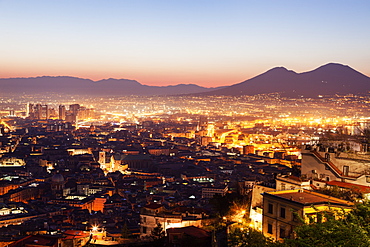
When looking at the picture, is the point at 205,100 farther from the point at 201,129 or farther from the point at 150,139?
the point at 150,139

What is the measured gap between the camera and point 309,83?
291ft

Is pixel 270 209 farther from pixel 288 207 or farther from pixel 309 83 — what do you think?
pixel 309 83

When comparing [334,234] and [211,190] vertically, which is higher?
[334,234]

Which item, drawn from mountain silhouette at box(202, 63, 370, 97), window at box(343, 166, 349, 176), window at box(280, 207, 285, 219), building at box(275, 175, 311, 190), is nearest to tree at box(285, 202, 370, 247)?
window at box(280, 207, 285, 219)

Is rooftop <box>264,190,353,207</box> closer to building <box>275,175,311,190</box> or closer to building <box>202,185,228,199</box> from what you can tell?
building <box>275,175,311,190</box>

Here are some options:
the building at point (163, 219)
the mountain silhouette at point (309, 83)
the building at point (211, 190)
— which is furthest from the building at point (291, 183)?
the mountain silhouette at point (309, 83)

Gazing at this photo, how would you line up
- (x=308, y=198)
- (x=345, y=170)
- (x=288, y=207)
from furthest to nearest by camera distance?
(x=345, y=170) → (x=308, y=198) → (x=288, y=207)

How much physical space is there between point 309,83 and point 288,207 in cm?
8248

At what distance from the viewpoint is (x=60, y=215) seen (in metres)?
24.8

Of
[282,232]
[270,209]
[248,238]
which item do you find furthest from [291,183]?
[248,238]

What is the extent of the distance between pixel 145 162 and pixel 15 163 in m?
12.7

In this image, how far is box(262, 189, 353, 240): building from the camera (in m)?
8.45

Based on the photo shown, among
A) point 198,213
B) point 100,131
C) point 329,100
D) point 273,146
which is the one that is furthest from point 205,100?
point 198,213

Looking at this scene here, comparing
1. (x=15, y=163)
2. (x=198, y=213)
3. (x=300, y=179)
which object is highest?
(x=300, y=179)
